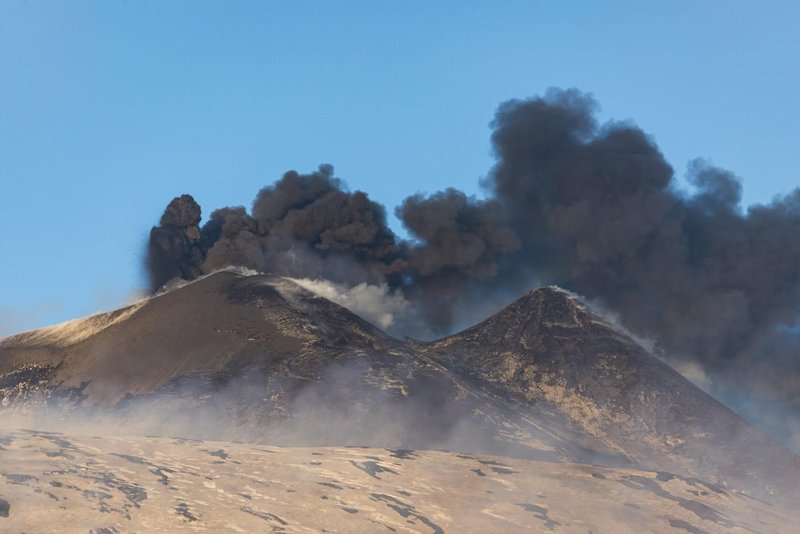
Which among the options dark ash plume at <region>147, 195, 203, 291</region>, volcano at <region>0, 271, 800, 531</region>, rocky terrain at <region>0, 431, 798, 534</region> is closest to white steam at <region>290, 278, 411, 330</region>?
volcano at <region>0, 271, 800, 531</region>

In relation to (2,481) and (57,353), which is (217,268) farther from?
(2,481)

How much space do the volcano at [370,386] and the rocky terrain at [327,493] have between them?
18.8m

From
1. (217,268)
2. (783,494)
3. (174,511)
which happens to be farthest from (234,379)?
(174,511)

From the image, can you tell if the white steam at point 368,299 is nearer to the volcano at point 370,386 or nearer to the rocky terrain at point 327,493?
the volcano at point 370,386

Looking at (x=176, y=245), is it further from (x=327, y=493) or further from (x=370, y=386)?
(x=327, y=493)

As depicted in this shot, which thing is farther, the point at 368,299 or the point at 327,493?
the point at 368,299

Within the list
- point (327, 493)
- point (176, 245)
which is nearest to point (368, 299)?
point (176, 245)

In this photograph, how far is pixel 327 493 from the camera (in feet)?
199

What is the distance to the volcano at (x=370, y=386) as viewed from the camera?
102 m

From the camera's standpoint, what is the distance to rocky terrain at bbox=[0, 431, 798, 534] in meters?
51.3

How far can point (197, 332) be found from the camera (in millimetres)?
127562

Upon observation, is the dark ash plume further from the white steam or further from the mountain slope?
the mountain slope

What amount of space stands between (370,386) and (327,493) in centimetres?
4958

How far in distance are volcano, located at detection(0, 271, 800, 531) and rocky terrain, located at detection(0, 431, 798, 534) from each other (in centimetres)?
1884
